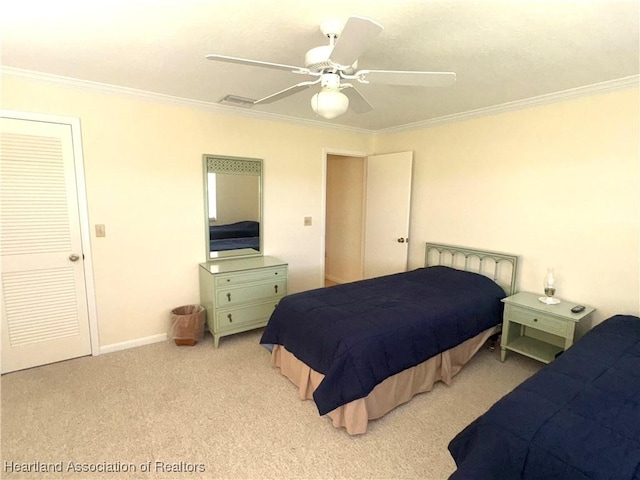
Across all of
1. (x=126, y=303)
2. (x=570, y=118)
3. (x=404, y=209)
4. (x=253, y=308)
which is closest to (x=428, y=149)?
(x=404, y=209)

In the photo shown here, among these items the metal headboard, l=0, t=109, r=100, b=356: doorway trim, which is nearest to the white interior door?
the metal headboard

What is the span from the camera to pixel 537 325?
8.85ft

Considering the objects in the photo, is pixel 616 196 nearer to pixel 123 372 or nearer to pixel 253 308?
pixel 253 308

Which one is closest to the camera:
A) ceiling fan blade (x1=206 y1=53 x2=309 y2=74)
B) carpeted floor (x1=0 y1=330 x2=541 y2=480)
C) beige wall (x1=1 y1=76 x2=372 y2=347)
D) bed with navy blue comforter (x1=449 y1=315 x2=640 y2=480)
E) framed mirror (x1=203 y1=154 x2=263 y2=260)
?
bed with navy blue comforter (x1=449 y1=315 x2=640 y2=480)

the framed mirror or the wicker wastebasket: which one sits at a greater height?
the framed mirror

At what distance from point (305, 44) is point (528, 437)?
2204 millimetres

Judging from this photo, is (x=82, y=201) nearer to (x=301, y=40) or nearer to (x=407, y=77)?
(x=301, y=40)

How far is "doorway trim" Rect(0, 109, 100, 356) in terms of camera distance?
2.54 meters

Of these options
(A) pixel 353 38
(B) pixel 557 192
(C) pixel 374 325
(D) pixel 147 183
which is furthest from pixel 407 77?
(D) pixel 147 183

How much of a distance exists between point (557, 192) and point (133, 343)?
4.09 m

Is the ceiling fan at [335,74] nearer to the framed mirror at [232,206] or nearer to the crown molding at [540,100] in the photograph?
the crown molding at [540,100]

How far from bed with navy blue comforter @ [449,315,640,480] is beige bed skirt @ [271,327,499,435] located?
0.67m

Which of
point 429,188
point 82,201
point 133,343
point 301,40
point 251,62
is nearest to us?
point 251,62

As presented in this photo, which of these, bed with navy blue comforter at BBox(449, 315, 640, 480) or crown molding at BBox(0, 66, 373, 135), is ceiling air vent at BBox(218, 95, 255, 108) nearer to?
crown molding at BBox(0, 66, 373, 135)
